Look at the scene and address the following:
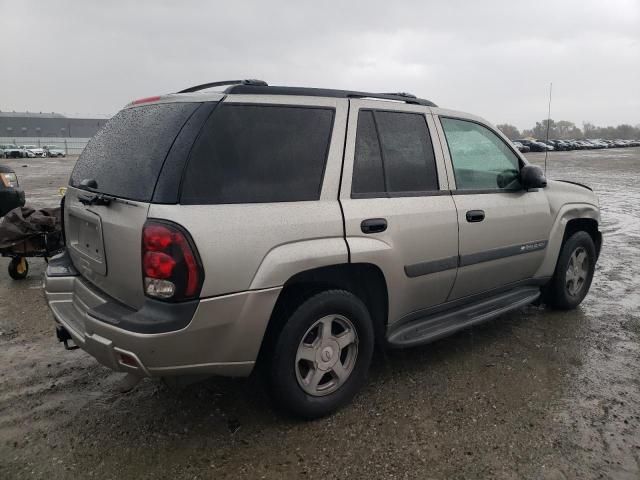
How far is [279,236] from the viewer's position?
8.26 feet

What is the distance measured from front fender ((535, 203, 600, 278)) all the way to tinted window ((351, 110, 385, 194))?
2008mm

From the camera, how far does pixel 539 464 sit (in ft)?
8.15

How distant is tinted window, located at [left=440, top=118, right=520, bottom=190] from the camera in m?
3.56

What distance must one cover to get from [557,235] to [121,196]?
11.6 ft

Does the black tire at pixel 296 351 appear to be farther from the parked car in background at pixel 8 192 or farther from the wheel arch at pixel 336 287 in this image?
the parked car in background at pixel 8 192

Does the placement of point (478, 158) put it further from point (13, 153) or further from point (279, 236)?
point (13, 153)

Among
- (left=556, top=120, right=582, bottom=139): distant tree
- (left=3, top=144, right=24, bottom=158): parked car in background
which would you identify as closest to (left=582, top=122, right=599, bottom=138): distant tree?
(left=556, top=120, right=582, bottom=139): distant tree

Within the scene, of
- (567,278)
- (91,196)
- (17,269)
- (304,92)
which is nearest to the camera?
(91,196)

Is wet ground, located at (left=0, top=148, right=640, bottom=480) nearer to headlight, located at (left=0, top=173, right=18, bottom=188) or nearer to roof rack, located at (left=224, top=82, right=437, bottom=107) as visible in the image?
roof rack, located at (left=224, top=82, right=437, bottom=107)

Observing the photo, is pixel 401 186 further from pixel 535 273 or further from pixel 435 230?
pixel 535 273

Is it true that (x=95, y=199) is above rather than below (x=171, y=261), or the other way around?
above

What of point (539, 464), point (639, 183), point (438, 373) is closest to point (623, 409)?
point (539, 464)

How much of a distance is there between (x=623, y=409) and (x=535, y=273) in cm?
142

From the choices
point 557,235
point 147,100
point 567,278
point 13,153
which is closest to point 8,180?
point 147,100
